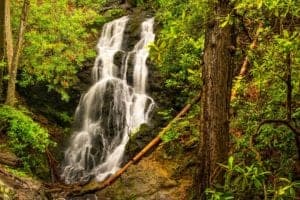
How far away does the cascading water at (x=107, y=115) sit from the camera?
14.0 metres

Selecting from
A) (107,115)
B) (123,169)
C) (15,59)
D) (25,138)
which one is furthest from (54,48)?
(123,169)

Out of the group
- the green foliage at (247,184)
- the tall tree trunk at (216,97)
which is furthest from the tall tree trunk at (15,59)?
the green foliage at (247,184)

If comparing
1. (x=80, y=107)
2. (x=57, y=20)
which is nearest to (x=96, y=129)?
(x=80, y=107)

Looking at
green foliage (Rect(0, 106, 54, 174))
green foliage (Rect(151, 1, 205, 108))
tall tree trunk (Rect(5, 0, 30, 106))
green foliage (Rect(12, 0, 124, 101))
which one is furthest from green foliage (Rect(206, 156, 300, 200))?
green foliage (Rect(12, 0, 124, 101))

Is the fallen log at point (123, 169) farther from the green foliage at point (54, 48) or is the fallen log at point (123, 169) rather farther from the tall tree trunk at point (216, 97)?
the green foliage at point (54, 48)

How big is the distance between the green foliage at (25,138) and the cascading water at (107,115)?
4.06 ft

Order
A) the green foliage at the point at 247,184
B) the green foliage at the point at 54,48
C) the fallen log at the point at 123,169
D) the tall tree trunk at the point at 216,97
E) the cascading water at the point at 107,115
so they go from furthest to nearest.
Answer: the green foliage at the point at 54,48, the cascading water at the point at 107,115, the fallen log at the point at 123,169, the tall tree trunk at the point at 216,97, the green foliage at the point at 247,184

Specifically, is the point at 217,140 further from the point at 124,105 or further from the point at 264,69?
the point at 124,105

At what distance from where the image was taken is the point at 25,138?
1224 centimetres

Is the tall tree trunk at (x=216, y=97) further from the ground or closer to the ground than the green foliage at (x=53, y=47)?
closer to the ground

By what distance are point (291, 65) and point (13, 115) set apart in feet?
30.2

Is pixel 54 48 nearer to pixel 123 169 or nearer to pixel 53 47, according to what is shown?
pixel 53 47

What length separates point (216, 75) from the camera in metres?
5.74

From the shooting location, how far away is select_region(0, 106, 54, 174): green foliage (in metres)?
12.1
